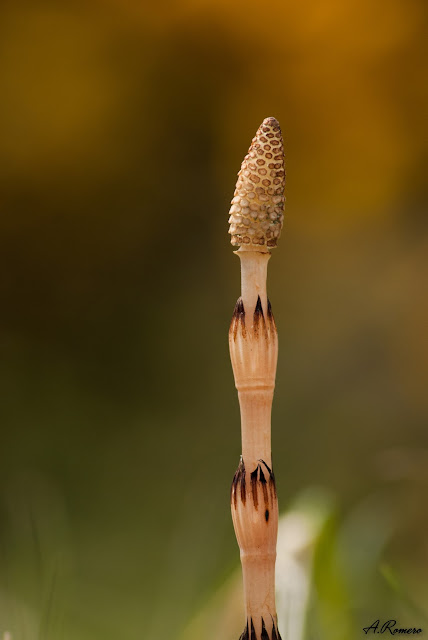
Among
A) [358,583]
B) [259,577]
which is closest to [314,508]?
[358,583]

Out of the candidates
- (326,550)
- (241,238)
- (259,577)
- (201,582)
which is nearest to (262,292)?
(241,238)

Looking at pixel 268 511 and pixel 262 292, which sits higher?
pixel 262 292

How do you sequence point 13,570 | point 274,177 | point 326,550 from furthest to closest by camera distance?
point 13,570 → point 326,550 → point 274,177

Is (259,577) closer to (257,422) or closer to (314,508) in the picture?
(257,422)

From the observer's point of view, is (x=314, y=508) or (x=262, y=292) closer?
(x=262, y=292)

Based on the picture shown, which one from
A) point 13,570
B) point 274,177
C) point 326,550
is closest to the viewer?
point 274,177
